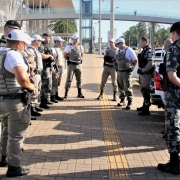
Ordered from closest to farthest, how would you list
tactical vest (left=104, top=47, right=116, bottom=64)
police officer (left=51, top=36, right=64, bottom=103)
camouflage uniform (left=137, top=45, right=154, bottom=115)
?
camouflage uniform (left=137, top=45, right=154, bottom=115), police officer (left=51, top=36, right=64, bottom=103), tactical vest (left=104, top=47, right=116, bottom=64)

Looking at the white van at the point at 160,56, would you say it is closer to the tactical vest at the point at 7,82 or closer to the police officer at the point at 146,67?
the police officer at the point at 146,67

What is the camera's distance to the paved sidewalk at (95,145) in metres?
3.99

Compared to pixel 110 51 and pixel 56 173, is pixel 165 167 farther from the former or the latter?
pixel 110 51

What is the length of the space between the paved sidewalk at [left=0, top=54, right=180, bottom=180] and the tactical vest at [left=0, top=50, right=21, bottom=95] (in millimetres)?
1157

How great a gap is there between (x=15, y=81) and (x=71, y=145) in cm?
187

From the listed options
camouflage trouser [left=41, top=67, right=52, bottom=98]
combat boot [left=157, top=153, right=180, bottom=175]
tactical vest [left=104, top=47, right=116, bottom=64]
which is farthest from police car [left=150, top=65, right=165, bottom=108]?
camouflage trouser [left=41, top=67, right=52, bottom=98]

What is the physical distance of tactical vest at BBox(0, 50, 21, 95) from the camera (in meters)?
3.55

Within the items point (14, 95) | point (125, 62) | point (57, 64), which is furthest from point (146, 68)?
point (14, 95)

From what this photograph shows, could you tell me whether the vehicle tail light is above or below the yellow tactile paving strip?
above

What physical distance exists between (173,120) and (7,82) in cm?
226

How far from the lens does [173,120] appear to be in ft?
13.1

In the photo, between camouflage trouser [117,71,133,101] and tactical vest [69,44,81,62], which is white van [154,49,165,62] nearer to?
tactical vest [69,44,81,62]

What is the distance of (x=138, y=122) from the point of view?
21.5 feet

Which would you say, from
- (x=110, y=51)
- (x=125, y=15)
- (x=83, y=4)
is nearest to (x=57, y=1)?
(x=83, y=4)
